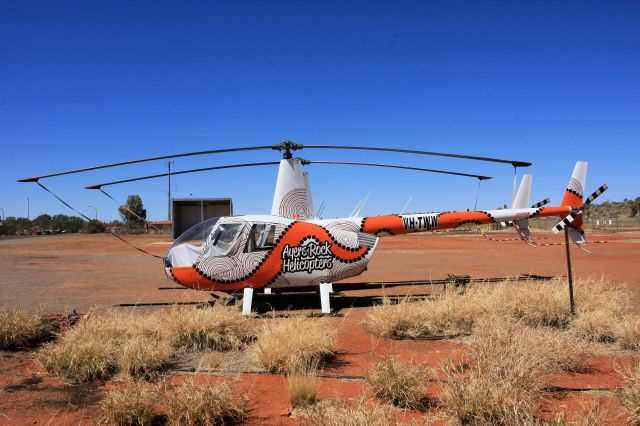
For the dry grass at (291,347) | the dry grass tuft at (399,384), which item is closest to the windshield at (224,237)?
the dry grass at (291,347)

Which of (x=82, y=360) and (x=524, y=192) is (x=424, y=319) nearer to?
(x=82, y=360)

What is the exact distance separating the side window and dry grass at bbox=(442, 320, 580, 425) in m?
5.28

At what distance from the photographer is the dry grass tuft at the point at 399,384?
5020mm

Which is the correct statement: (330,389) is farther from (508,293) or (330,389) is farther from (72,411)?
(508,293)

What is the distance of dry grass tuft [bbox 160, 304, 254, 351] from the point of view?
24.3ft

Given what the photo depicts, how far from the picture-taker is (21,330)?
7.44 meters

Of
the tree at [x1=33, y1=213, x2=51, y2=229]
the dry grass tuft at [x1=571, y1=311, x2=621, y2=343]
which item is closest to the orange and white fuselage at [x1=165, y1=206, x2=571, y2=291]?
the dry grass tuft at [x1=571, y1=311, x2=621, y2=343]

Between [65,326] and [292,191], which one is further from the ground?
[292,191]

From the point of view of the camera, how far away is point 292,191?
36.7 feet

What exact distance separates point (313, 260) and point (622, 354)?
20.1 feet

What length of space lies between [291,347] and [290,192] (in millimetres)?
5400

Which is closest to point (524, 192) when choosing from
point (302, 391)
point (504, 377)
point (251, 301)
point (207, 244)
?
point (251, 301)

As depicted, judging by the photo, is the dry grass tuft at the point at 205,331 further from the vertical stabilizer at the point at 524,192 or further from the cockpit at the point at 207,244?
the vertical stabilizer at the point at 524,192

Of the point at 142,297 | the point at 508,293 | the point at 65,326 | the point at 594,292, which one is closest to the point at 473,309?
the point at 508,293
